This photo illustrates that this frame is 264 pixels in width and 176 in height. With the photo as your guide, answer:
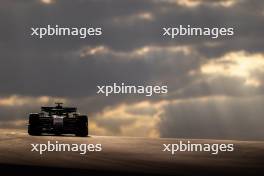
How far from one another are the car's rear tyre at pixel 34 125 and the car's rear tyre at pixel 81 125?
6.84ft

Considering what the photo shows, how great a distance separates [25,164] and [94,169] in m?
2.24

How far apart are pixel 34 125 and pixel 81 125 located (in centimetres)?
254

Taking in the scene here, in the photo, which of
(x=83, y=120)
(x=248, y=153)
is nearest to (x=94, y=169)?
(x=248, y=153)

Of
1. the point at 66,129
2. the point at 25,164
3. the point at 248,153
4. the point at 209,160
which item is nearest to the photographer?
the point at 25,164

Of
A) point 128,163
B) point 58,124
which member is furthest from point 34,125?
point 128,163

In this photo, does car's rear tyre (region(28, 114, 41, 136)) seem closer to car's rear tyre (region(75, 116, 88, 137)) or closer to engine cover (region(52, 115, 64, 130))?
engine cover (region(52, 115, 64, 130))

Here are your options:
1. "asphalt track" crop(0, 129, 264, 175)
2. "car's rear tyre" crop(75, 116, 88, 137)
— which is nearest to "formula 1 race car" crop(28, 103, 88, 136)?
"car's rear tyre" crop(75, 116, 88, 137)

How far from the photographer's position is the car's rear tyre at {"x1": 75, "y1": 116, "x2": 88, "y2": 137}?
34.8 metres

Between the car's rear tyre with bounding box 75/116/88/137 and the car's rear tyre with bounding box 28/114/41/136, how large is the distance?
208 cm

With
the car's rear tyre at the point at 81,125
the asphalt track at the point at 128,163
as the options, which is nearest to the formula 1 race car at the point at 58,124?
the car's rear tyre at the point at 81,125

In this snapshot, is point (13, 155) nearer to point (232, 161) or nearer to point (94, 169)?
point (94, 169)

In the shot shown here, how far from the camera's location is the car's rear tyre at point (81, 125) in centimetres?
3475

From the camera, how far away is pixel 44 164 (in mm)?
17766

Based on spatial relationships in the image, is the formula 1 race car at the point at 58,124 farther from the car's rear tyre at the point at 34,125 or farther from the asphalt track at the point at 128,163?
the asphalt track at the point at 128,163
